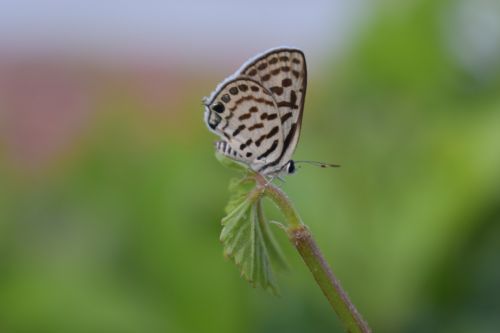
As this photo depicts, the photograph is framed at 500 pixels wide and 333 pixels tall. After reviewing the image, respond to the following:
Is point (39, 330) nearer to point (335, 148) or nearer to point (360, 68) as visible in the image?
point (335, 148)

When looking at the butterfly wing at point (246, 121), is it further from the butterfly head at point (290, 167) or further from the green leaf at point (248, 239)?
the green leaf at point (248, 239)

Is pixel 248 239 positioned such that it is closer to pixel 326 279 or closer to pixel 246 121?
pixel 326 279

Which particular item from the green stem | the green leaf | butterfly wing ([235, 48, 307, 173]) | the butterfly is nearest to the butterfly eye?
the butterfly

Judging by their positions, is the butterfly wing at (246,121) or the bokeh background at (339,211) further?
the bokeh background at (339,211)

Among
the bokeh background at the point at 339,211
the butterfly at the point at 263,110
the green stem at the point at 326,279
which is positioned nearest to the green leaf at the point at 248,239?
the green stem at the point at 326,279

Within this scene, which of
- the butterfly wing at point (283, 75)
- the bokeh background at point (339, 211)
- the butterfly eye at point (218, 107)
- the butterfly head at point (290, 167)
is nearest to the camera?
the butterfly wing at point (283, 75)

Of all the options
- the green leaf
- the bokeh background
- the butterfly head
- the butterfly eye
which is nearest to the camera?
the green leaf

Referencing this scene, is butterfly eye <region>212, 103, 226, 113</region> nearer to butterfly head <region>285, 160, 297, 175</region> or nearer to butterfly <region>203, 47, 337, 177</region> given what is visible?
butterfly <region>203, 47, 337, 177</region>

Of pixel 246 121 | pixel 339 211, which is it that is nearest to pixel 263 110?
pixel 246 121
